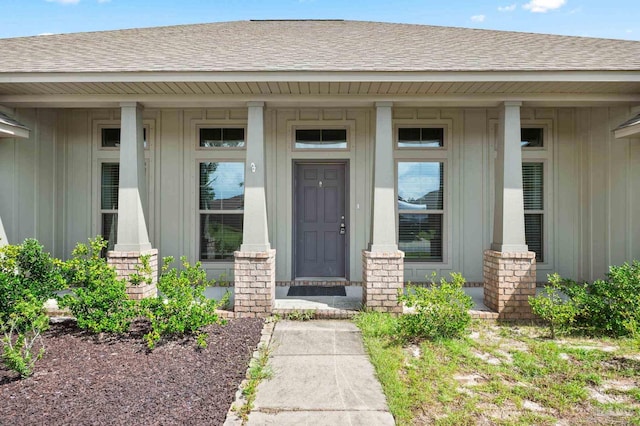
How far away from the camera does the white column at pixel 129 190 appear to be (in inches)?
207

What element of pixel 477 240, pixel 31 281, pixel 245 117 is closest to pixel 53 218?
pixel 31 281

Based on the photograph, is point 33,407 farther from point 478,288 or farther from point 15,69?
point 478,288

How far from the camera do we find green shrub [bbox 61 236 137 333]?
4.05 metres

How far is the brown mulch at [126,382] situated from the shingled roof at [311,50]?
3271 mm

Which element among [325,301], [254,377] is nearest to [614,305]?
[325,301]

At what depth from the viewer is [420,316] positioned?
4238 mm

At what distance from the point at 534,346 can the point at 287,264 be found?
3746 millimetres

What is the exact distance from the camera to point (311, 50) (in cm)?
566

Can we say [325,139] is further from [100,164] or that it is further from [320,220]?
[100,164]

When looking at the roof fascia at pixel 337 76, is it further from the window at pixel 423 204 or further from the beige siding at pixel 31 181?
the window at pixel 423 204

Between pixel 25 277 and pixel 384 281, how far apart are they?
14.1 feet

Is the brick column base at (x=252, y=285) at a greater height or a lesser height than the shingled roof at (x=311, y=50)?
lesser

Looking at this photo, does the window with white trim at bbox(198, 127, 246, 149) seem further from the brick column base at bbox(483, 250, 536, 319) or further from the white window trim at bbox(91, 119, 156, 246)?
the brick column base at bbox(483, 250, 536, 319)

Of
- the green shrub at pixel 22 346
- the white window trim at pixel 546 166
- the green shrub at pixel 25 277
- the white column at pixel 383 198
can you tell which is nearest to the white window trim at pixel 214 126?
the white column at pixel 383 198
